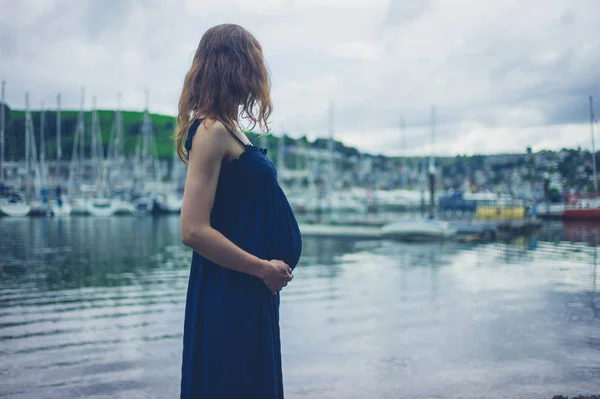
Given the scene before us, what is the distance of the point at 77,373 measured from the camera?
18.4 ft

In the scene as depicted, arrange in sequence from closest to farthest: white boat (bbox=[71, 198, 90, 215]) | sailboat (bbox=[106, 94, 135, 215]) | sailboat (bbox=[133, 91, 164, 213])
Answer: white boat (bbox=[71, 198, 90, 215]) → sailboat (bbox=[106, 94, 135, 215]) → sailboat (bbox=[133, 91, 164, 213])

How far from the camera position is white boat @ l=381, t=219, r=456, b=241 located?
25703 mm

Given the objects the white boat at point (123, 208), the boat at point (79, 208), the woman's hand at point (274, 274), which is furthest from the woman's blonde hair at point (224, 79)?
the white boat at point (123, 208)

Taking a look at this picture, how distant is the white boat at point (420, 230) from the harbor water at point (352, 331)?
10.1 meters

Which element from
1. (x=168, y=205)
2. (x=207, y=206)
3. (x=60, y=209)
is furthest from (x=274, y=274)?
(x=168, y=205)

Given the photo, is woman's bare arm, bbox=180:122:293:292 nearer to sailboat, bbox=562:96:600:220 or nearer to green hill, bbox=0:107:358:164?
green hill, bbox=0:107:358:164

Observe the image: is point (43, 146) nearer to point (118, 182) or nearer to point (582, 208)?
point (118, 182)

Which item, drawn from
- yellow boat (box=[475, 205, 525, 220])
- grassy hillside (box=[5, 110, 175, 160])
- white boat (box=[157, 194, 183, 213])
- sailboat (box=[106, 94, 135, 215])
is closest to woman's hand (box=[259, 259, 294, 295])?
grassy hillside (box=[5, 110, 175, 160])

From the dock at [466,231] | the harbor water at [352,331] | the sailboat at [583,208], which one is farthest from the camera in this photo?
the sailboat at [583,208]

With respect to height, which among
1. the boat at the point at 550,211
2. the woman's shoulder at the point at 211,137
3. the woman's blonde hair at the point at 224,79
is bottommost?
the boat at the point at 550,211

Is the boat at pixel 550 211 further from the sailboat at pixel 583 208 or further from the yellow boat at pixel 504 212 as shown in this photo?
the yellow boat at pixel 504 212

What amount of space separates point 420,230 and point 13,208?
145 ft

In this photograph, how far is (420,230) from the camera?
1017 inches

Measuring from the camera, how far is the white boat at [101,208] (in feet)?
207
